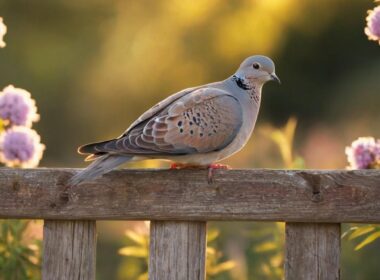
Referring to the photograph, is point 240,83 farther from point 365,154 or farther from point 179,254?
point 179,254

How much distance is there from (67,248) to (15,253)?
87cm

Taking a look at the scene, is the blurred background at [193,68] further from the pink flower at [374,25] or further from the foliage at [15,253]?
the pink flower at [374,25]

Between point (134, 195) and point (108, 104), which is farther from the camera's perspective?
point (108, 104)

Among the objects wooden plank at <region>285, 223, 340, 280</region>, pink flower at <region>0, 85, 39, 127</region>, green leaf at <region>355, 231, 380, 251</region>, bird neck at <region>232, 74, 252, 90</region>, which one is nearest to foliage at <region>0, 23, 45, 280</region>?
pink flower at <region>0, 85, 39, 127</region>

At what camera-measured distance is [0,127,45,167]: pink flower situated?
332cm

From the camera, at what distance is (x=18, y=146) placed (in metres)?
3.32

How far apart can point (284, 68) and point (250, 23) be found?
160 centimetres

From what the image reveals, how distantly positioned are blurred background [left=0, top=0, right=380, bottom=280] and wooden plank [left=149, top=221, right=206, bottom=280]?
6.57ft

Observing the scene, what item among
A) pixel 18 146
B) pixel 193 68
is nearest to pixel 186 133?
pixel 18 146

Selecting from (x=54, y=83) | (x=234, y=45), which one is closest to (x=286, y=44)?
(x=234, y=45)

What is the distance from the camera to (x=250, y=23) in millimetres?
5398

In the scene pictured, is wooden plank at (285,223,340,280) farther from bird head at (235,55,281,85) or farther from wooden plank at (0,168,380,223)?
bird head at (235,55,281,85)

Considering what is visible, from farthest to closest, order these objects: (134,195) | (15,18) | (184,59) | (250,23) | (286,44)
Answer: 1. (286,44)
2. (15,18)
3. (184,59)
4. (250,23)
5. (134,195)

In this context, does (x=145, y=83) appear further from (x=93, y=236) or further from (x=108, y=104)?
(x=93, y=236)
